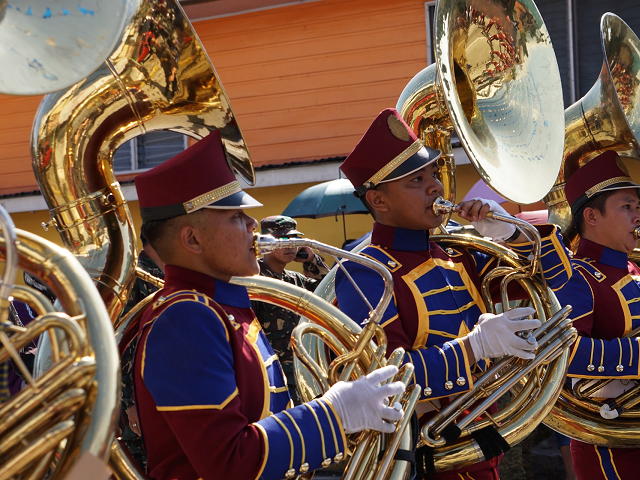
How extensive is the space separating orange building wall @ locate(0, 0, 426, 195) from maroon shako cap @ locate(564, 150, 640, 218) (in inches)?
181

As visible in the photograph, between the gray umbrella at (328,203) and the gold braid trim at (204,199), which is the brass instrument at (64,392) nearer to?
the gold braid trim at (204,199)

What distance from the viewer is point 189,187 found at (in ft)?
6.72

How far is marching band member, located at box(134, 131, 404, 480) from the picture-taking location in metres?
1.74

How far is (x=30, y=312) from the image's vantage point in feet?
11.1

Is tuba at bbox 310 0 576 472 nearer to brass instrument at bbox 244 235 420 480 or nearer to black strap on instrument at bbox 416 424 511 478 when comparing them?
black strap on instrument at bbox 416 424 511 478

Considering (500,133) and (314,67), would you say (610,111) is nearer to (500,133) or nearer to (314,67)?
(500,133)

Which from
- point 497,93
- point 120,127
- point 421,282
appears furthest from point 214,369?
point 497,93

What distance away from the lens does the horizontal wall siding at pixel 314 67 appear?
8.14 m

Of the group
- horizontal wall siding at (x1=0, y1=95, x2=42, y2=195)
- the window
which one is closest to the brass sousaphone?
the window

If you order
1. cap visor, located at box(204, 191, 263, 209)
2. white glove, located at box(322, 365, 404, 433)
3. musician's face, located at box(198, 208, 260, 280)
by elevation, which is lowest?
white glove, located at box(322, 365, 404, 433)

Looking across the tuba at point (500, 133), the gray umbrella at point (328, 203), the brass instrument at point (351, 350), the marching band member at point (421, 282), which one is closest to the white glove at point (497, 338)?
the marching band member at point (421, 282)

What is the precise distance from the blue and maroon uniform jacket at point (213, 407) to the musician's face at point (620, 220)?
88.4 inches

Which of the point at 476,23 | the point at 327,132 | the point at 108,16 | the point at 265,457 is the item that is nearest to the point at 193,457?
the point at 265,457

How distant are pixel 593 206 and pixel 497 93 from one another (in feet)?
2.98
